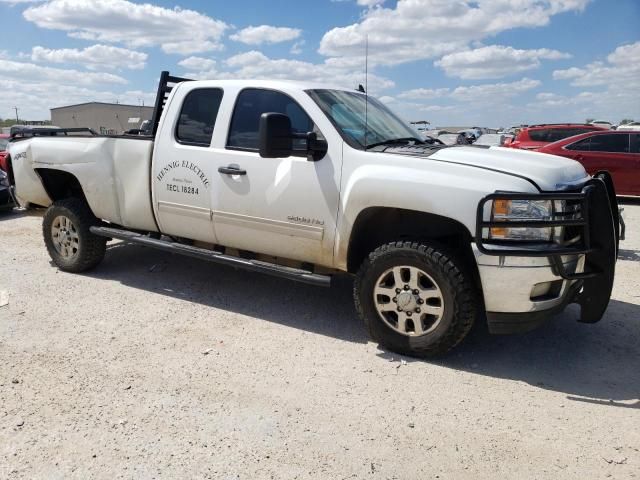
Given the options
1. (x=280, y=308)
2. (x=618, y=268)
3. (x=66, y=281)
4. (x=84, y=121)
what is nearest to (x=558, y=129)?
→ (x=618, y=268)

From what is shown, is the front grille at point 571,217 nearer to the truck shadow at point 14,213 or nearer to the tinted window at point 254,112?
the tinted window at point 254,112

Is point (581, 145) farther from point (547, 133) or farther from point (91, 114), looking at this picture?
point (91, 114)

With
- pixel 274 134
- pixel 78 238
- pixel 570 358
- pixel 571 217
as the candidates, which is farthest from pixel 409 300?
pixel 78 238

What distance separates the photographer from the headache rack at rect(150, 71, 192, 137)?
5094 millimetres

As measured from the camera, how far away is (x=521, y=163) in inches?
143

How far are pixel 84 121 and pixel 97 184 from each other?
38741mm

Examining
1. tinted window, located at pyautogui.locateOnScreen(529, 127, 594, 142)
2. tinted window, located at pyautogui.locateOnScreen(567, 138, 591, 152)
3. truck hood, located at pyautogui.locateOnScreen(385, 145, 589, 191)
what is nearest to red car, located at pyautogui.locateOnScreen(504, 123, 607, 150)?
tinted window, located at pyautogui.locateOnScreen(529, 127, 594, 142)

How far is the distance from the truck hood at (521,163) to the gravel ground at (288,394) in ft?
4.24

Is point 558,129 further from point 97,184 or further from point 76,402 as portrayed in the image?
point 76,402

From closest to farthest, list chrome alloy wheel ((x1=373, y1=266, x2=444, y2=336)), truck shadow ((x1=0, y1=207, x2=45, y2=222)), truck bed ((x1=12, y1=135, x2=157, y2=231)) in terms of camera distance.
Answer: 1. chrome alloy wheel ((x1=373, y1=266, x2=444, y2=336))
2. truck bed ((x1=12, y1=135, x2=157, y2=231))
3. truck shadow ((x1=0, y1=207, x2=45, y2=222))

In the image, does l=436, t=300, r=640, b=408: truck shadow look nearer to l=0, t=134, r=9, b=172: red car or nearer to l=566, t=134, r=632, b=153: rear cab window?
l=566, t=134, r=632, b=153: rear cab window

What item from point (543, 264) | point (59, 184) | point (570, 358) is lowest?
point (570, 358)

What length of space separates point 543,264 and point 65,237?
4806mm

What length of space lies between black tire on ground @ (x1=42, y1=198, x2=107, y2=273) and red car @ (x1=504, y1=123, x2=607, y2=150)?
10.9m
